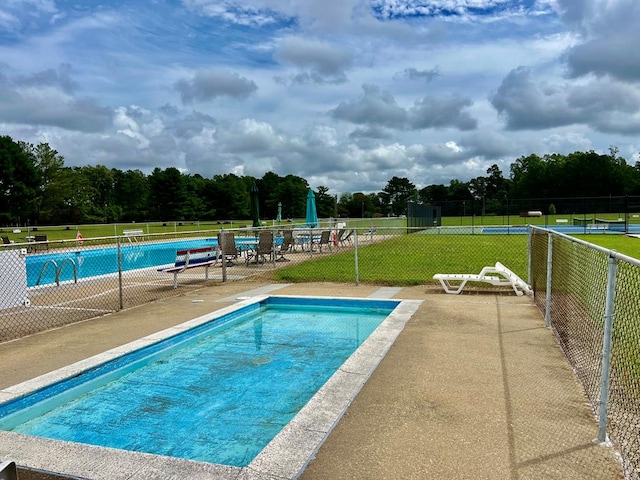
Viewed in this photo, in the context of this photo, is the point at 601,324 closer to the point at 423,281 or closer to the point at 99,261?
the point at 423,281

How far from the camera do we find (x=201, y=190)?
73500 mm

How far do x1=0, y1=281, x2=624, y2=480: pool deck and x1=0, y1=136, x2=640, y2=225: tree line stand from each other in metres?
42.0

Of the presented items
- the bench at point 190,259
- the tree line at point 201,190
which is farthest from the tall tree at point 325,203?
the bench at point 190,259

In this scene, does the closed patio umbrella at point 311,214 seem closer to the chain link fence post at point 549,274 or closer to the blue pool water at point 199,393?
the blue pool water at point 199,393

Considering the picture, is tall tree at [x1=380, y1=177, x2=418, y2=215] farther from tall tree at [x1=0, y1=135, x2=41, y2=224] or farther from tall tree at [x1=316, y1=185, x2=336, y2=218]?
tall tree at [x1=0, y1=135, x2=41, y2=224]

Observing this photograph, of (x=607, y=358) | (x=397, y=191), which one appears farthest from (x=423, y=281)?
(x=397, y=191)

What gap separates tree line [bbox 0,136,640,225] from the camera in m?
49.6

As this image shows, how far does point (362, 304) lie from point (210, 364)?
3.30 m

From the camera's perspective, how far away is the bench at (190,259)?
400 inches

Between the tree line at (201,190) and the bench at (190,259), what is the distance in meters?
36.7

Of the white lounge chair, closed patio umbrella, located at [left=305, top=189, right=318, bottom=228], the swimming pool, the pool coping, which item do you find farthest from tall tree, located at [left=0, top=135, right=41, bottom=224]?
the pool coping

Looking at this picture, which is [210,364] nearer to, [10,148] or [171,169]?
[10,148]

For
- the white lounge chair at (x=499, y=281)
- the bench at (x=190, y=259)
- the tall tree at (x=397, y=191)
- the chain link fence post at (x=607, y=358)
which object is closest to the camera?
the chain link fence post at (x=607, y=358)

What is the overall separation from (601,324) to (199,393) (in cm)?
461
